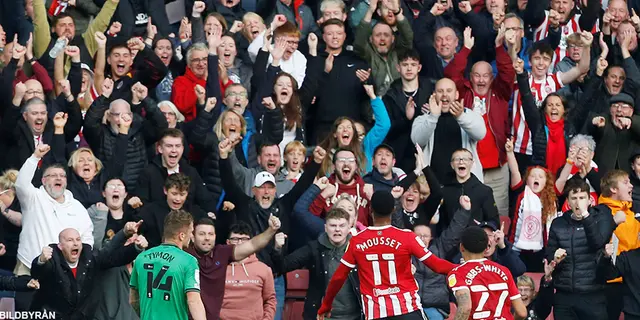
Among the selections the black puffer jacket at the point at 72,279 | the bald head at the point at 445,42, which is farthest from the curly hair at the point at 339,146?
the black puffer jacket at the point at 72,279

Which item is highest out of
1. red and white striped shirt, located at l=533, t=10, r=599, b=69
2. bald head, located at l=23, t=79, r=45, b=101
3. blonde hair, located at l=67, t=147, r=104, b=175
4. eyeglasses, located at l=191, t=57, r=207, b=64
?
red and white striped shirt, located at l=533, t=10, r=599, b=69

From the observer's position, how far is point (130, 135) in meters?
18.4

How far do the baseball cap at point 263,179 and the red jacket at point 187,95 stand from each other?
7.04 feet

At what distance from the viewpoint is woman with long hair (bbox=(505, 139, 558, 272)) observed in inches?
725

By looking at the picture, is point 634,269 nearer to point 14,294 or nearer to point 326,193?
point 326,193

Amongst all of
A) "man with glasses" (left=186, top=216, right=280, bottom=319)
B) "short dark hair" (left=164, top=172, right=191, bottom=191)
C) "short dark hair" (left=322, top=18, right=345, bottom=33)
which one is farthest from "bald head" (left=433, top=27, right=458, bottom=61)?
"man with glasses" (left=186, top=216, right=280, bottom=319)

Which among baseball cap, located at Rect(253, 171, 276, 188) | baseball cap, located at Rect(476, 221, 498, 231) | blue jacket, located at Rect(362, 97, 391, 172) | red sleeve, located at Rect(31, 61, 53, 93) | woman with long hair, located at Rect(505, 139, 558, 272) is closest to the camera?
baseball cap, located at Rect(476, 221, 498, 231)

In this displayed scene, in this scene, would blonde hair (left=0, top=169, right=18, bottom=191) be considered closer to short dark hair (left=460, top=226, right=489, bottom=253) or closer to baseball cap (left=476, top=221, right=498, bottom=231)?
baseball cap (left=476, top=221, right=498, bottom=231)

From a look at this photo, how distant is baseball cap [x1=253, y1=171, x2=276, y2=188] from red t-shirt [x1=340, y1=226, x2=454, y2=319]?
2.95m

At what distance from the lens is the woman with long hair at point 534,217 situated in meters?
18.4

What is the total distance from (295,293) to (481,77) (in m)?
4.10

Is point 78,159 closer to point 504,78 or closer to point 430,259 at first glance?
point 430,259

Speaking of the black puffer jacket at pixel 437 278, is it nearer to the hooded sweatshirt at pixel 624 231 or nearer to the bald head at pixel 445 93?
the hooded sweatshirt at pixel 624 231

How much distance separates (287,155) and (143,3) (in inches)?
156
